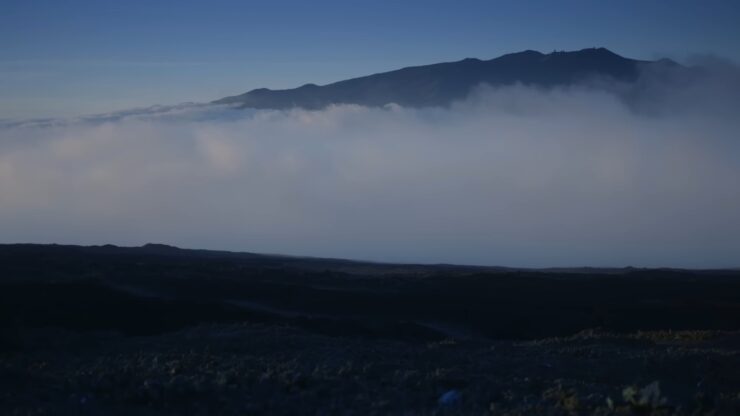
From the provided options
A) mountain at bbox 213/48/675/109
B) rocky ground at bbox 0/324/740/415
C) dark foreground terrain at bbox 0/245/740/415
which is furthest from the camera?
mountain at bbox 213/48/675/109

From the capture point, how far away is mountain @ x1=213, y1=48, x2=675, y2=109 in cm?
16650

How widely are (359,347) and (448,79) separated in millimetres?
157047

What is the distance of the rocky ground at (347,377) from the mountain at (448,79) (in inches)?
5674

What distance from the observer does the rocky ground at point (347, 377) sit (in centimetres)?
1165

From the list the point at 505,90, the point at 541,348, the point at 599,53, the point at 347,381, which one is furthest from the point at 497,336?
the point at 599,53

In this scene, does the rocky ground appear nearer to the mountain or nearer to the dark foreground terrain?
the dark foreground terrain

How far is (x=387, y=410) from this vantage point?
38.1 ft

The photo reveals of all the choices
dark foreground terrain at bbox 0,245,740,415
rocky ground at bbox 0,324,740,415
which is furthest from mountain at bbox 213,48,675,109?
rocky ground at bbox 0,324,740,415

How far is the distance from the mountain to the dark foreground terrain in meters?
126

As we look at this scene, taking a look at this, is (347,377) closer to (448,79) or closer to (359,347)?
(359,347)

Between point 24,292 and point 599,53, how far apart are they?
521 feet

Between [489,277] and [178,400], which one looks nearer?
[178,400]

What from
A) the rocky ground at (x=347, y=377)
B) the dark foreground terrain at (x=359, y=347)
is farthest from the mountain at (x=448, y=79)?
the rocky ground at (x=347, y=377)

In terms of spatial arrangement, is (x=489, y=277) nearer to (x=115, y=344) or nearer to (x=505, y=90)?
(x=115, y=344)
